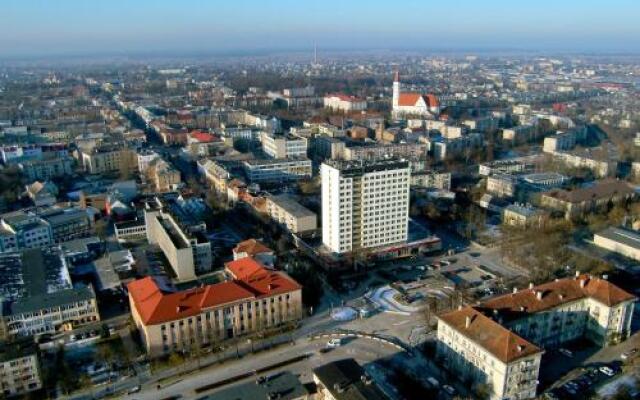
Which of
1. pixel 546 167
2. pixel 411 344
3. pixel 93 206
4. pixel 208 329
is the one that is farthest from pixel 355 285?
pixel 546 167

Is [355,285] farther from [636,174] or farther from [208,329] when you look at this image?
[636,174]

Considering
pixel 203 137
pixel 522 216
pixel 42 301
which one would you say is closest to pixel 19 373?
pixel 42 301

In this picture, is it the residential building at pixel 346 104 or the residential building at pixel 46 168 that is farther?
the residential building at pixel 346 104

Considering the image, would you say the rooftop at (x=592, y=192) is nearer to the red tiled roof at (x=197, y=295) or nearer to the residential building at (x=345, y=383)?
the red tiled roof at (x=197, y=295)

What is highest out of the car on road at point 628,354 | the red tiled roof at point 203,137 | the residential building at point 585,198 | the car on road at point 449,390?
the red tiled roof at point 203,137

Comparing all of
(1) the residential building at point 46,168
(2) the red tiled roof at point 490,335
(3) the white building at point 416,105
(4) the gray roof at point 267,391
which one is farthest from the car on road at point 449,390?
(3) the white building at point 416,105

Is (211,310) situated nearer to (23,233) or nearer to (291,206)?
(291,206)
